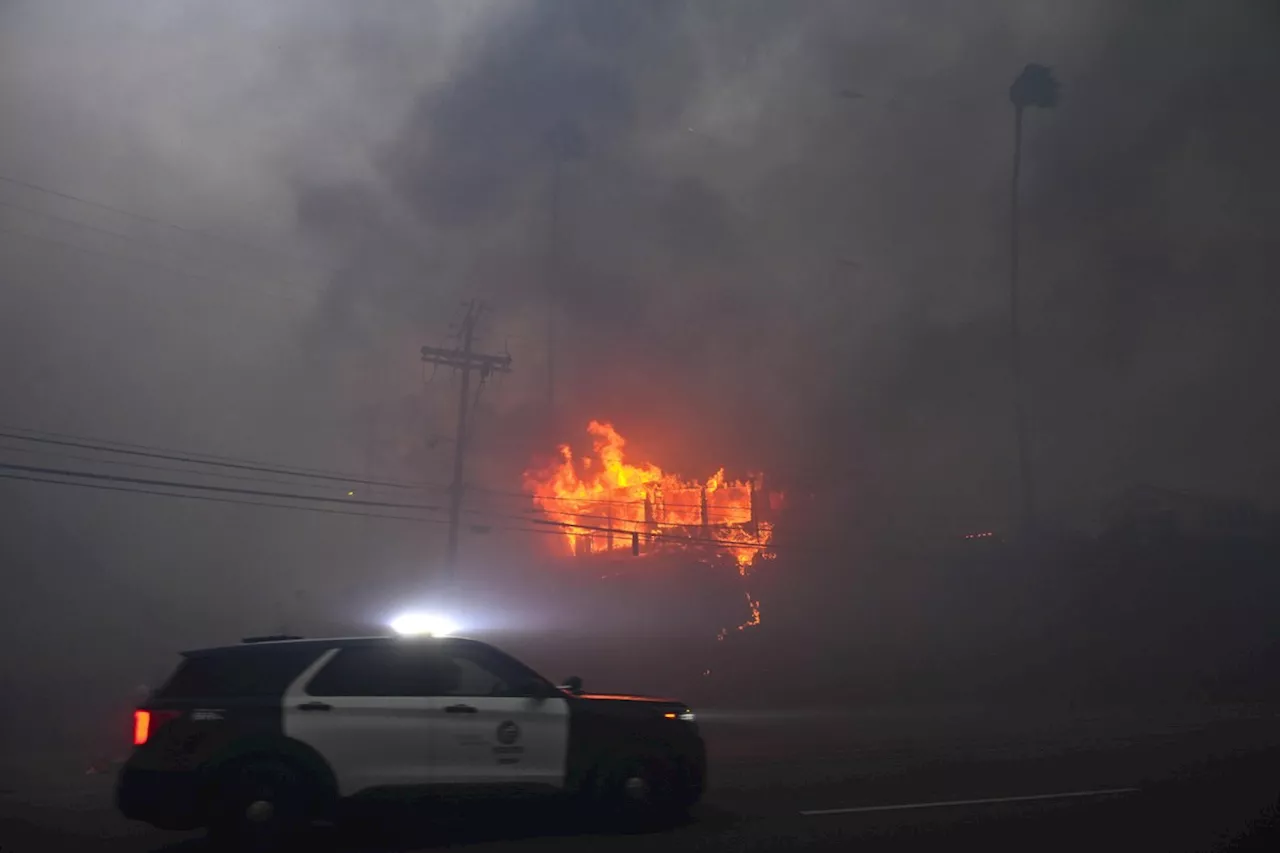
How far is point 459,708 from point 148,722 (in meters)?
2.44

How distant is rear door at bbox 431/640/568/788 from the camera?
7.73 meters

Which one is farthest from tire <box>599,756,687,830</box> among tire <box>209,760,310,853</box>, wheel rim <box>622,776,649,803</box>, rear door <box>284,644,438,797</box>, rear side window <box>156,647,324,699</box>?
rear side window <box>156,647,324,699</box>

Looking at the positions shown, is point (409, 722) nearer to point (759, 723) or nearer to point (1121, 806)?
point (1121, 806)

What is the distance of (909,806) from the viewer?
9180mm

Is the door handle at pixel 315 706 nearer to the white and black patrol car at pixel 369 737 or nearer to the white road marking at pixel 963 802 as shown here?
the white and black patrol car at pixel 369 737

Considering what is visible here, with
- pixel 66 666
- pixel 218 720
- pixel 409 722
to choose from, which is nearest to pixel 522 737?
pixel 409 722

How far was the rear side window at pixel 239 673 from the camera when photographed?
24.4 feet

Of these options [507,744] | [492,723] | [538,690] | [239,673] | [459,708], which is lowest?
[507,744]

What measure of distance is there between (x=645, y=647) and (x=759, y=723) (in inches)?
634

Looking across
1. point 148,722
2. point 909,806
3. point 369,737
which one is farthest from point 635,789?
point 148,722

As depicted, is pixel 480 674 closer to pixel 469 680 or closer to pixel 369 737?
pixel 469 680

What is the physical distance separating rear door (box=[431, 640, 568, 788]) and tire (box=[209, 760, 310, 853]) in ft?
3.74

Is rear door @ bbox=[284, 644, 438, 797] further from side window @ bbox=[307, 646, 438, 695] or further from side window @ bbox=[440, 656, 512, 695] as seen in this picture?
side window @ bbox=[440, 656, 512, 695]

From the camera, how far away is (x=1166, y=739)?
16.0m
